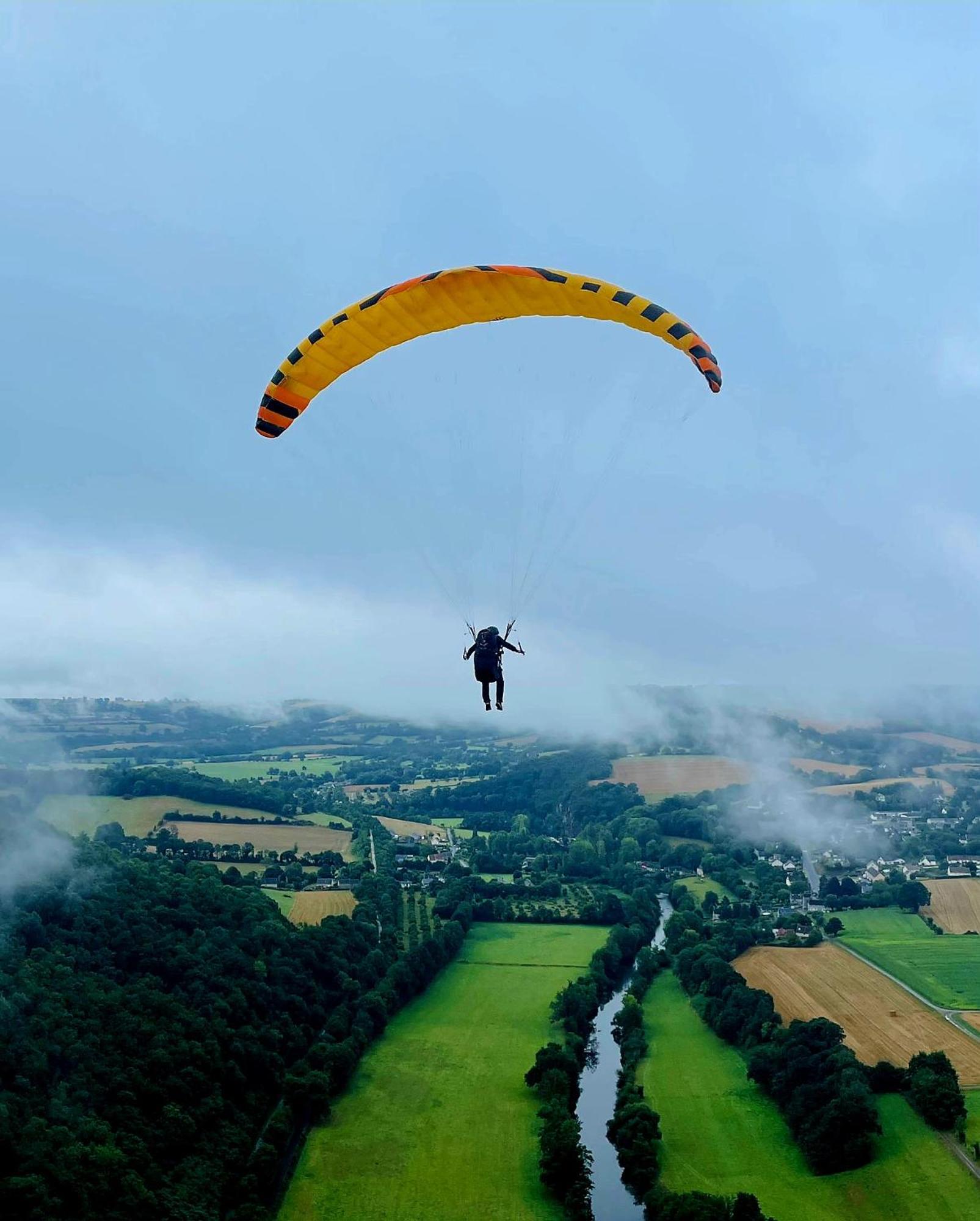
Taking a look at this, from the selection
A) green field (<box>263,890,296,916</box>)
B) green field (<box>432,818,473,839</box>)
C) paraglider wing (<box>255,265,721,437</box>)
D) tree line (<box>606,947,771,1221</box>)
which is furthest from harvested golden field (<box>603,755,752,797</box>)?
paraglider wing (<box>255,265,721,437</box>)

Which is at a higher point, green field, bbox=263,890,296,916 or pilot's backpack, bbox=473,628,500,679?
pilot's backpack, bbox=473,628,500,679

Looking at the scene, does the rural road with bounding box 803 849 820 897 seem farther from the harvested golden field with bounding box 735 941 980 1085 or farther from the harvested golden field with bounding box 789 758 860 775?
the harvested golden field with bounding box 789 758 860 775

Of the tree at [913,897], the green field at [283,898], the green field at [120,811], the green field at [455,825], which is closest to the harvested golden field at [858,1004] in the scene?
the tree at [913,897]

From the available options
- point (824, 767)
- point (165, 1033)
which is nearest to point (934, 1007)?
point (165, 1033)

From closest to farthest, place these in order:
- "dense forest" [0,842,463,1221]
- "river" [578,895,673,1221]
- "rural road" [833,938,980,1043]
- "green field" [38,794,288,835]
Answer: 1. "dense forest" [0,842,463,1221]
2. "river" [578,895,673,1221]
3. "rural road" [833,938,980,1043]
4. "green field" [38,794,288,835]

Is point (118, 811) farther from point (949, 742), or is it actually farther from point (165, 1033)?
point (949, 742)

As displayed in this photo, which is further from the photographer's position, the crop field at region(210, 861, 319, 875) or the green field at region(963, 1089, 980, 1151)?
the crop field at region(210, 861, 319, 875)

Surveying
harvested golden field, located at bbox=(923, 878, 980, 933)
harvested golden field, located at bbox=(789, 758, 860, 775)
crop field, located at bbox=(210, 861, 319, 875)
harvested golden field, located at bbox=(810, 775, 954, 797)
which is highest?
harvested golden field, located at bbox=(789, 758, 860, 775)
